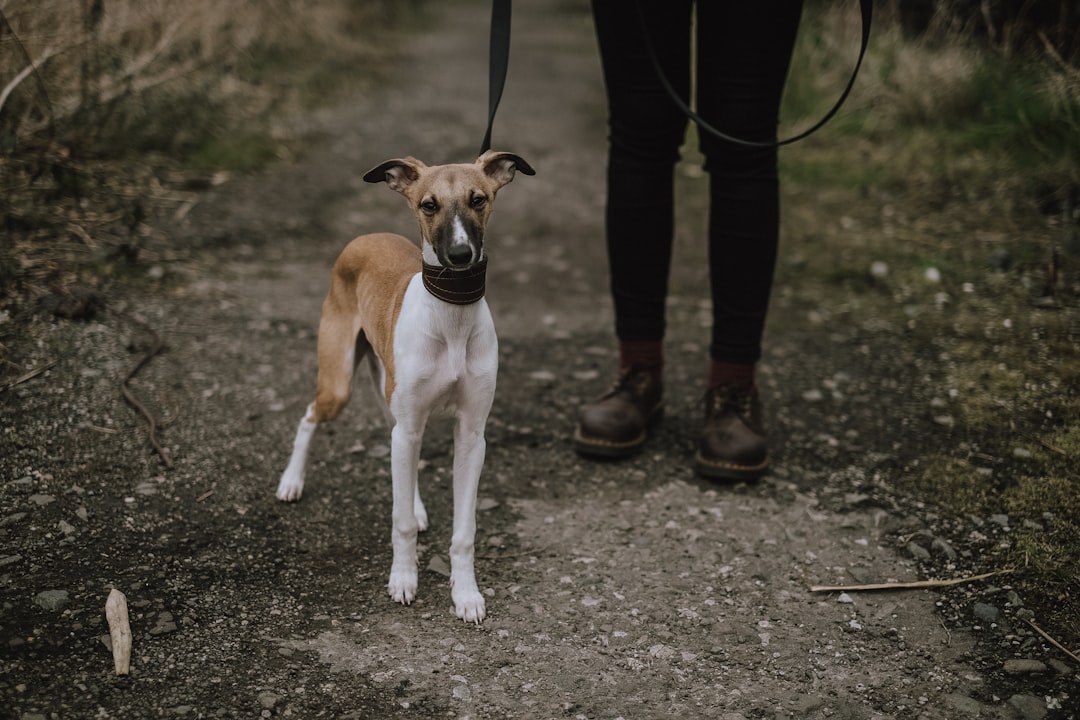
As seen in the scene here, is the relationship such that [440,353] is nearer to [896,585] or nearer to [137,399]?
[896,585]

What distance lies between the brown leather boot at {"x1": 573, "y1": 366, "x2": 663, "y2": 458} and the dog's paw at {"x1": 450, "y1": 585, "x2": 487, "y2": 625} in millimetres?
845

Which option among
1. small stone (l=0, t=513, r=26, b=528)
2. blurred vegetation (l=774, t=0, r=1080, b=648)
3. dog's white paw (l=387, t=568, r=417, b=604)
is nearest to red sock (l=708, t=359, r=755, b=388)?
blurred vegetation (l=774, t=0, r=1080, b=648)

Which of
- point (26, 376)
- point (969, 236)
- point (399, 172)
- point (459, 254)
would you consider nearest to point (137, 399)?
point (26, 376)

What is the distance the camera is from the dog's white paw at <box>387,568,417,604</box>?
2518mm

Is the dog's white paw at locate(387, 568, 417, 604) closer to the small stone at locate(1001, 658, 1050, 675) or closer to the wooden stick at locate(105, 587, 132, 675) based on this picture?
the wooden stick at locate(105, 587, 132, 675)

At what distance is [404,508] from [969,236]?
3642 mm

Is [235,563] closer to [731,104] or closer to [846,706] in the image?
[846,706]

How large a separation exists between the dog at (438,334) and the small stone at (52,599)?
0.79 m

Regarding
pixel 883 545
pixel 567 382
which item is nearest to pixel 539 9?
pixel 567 382

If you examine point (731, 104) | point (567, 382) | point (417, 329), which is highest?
point (731, 104)

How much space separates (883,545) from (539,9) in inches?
508

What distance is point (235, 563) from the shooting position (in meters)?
2.62

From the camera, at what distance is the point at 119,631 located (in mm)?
2252

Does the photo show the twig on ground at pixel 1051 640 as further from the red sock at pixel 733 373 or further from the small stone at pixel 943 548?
the red sock at pixel 733 373
